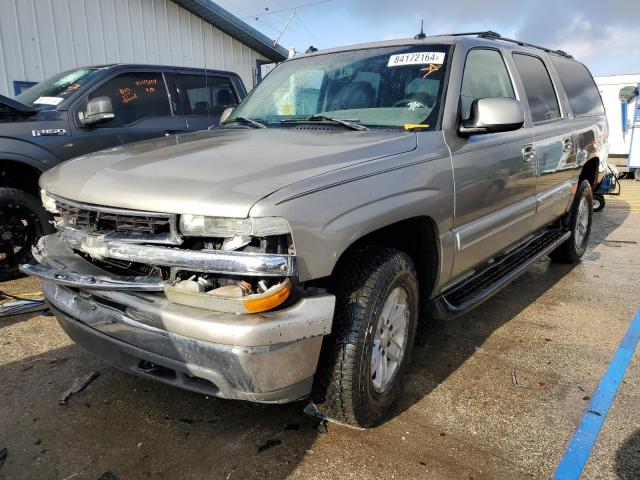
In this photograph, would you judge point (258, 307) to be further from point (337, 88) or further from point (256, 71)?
point (256, 71)

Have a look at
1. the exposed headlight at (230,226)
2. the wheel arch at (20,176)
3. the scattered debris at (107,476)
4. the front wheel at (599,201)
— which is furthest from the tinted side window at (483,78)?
the front wheel at (599,201)

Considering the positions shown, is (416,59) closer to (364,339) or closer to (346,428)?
(364,339)

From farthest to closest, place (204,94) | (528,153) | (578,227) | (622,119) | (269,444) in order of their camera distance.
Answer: (622,119)
(204,94)
(578,227)
(528,153)
(269,444)

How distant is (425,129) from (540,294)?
8.27 feet

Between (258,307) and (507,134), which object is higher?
(507,134)

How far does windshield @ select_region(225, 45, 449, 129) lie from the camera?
297 cm

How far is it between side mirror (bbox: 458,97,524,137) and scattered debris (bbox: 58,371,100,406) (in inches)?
101

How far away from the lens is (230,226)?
190 cm

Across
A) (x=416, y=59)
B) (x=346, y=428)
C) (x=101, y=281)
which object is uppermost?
Answer: (x=416, y=59)

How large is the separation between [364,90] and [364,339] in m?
1.66

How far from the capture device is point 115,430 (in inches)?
99.0

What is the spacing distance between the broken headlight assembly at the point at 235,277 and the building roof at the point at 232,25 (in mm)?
9907

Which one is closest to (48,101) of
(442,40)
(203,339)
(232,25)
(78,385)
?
(78,385)

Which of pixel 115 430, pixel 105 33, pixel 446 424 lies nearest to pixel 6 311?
pixel 115 430
